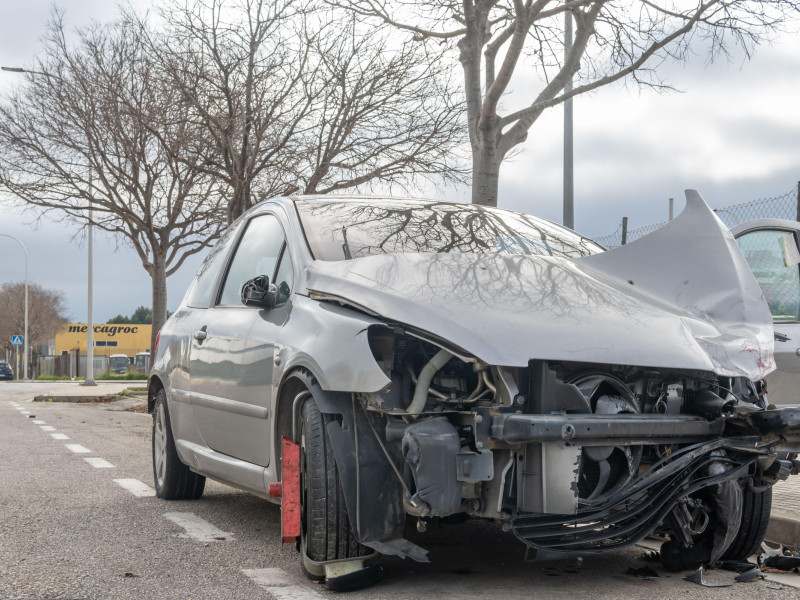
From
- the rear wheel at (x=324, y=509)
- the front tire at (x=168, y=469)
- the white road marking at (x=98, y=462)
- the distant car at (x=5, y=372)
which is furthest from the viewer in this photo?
the distant car at (x=5, y=372)

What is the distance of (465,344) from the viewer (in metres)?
3.61

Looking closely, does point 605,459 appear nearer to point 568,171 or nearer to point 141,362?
point 568,171

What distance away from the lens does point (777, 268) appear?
299 inches

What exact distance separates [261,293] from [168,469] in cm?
235

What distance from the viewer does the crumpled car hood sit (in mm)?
3721

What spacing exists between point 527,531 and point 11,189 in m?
23.0

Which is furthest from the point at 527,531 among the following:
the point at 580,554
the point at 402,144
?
the point at 402,144

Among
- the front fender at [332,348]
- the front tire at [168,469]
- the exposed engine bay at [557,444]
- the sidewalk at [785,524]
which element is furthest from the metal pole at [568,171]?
the exposed engine bay at [557,444]

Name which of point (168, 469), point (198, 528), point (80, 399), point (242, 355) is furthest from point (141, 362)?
point (242, 355)

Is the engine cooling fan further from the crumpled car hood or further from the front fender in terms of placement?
the front fender

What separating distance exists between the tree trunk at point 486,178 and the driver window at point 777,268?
5.03m

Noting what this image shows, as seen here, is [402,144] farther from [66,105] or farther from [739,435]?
[739,435]

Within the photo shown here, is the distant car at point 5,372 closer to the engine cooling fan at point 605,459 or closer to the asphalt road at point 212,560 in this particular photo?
the asphalt road at point 212,560

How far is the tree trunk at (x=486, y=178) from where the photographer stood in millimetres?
12359
